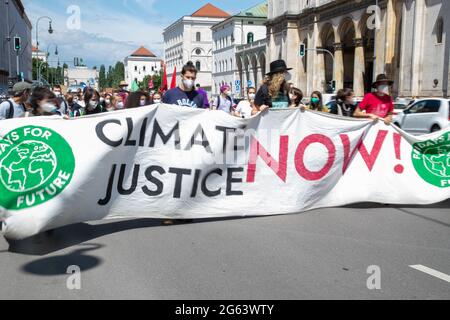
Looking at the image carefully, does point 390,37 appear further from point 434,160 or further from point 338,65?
point 434,160

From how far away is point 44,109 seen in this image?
6426mm

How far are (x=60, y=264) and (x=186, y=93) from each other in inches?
127

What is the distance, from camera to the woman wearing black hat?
796cm

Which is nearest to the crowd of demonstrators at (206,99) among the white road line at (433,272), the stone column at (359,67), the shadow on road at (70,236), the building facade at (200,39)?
the shadow on road at (70,236)

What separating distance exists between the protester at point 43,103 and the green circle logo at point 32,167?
0.70 m

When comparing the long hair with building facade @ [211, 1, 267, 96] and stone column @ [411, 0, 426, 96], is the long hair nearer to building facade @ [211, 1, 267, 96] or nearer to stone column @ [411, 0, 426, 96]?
stone column @ [411, 0, 426, 96]

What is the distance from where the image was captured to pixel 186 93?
7.45 metres

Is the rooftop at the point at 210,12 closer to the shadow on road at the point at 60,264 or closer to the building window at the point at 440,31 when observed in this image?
the building window at the point at 440,31

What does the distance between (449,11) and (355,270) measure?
1384 inches

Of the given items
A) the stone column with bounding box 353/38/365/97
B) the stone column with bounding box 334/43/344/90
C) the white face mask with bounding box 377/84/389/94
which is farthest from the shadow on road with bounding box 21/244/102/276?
the stone column with bounding box 334/43/344/90

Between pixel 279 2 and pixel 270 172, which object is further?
pixel 279 2
